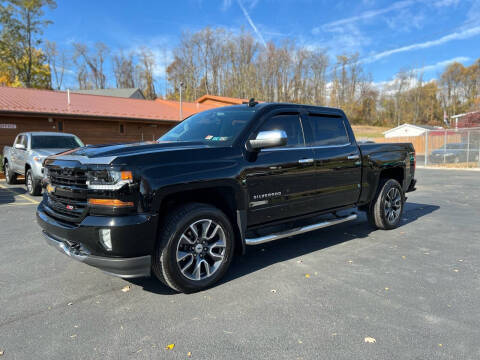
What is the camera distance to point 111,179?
2928 mm

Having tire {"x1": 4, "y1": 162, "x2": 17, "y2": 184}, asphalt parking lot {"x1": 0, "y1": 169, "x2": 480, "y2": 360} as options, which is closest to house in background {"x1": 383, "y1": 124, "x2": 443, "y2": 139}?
tire {"x1": 4, "y1": 162, "x2": 17, "y2": 184}

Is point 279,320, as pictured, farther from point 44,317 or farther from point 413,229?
point 413,229

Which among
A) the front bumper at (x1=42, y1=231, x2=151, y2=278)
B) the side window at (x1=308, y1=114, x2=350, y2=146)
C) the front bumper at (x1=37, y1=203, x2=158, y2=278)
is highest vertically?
the side window at (x1=308, y1=114, x2=350, y2=146)

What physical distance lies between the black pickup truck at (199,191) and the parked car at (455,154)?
21032mm

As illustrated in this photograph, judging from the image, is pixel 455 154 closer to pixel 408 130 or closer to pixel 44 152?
pixel 44 152

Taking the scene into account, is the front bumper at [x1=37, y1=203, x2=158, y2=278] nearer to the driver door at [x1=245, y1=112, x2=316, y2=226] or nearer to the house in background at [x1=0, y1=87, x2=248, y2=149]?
the driver door at [x1=245, y1=112, x2=316, y2=226]

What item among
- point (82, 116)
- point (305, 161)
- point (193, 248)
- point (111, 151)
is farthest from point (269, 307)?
point (82, 116)

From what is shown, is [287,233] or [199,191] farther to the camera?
[287,233]

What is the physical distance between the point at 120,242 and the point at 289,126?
2536 millimetres

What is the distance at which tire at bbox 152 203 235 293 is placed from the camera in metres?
3.17

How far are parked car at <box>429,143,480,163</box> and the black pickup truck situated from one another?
69.0ft

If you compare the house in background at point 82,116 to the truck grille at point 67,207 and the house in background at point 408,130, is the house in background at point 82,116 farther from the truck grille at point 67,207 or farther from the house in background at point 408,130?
the house in background at point 408,130

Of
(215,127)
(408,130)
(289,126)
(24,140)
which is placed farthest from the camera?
(408,130)

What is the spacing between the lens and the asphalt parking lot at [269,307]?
252 cm
